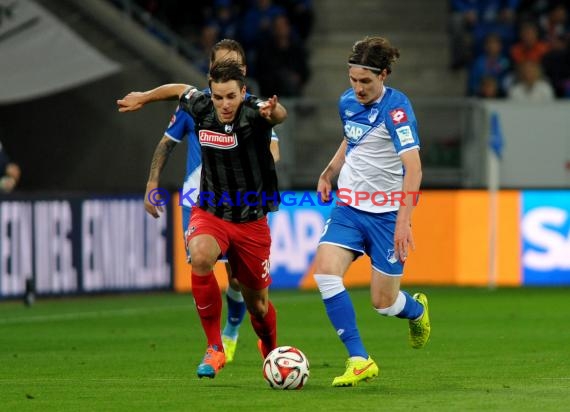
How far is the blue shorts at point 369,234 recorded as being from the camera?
9344 millimetres

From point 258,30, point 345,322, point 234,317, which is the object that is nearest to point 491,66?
point 258,30

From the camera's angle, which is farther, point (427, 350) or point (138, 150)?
point (138, 150)

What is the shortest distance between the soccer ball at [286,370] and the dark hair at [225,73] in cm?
172

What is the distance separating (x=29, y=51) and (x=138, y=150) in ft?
8.16

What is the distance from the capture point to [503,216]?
18.8 meters

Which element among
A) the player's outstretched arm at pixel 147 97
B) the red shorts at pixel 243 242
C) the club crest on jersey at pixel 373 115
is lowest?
the red shorts at pixel 243 242

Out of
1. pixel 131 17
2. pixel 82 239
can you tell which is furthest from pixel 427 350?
pixel 131 17

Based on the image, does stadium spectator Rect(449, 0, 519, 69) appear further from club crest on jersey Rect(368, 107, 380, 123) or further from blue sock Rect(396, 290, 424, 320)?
club crest on jersey Rect(368, 107, 380, 123)

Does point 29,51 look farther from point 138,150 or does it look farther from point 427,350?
point 427,350

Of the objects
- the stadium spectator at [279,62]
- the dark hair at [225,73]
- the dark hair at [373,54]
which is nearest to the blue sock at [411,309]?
the dark hair at [373,54]

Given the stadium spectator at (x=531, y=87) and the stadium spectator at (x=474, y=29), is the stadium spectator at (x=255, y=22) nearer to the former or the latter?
the stadium spectator at (x=474, y=29)

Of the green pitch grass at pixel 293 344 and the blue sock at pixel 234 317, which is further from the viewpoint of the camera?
the blue sock at pixel 234 317

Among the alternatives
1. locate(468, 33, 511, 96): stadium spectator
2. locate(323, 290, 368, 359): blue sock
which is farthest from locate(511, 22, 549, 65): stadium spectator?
locate(323, 290, 368, 359): blue sock

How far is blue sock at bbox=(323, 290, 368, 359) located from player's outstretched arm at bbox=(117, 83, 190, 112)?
1.67 metres
